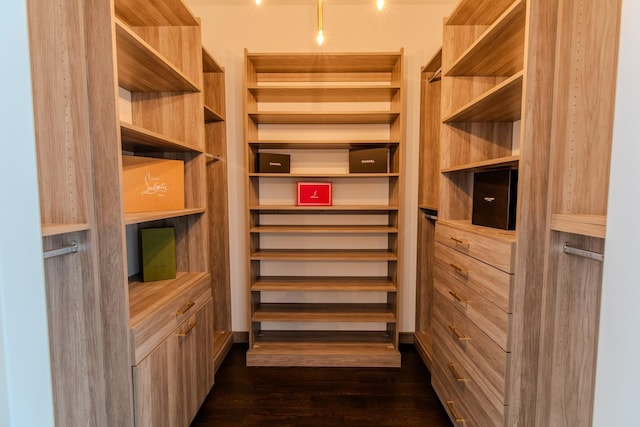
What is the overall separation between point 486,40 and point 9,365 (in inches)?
75.8

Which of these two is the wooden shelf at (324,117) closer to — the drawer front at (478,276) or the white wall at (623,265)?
the drawer front at (478,276)

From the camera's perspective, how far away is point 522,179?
3.75 ft

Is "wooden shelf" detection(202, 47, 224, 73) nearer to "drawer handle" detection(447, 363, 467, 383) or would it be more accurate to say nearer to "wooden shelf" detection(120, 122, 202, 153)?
"wooden shelf" detection(120, 122, 202, 153)

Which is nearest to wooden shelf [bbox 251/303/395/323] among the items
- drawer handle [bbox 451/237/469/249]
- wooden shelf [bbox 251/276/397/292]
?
wooden shelf [bbox 251/276/397/292]

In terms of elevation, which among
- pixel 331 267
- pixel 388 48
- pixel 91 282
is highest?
pixel 388 48

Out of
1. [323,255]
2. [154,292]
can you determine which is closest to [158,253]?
[154,292]

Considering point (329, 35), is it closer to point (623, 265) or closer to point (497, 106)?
point (497, 106)

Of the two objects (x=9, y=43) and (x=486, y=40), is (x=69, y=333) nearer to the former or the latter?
(x=9, y=43)

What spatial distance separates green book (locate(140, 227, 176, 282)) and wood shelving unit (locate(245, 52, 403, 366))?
0.62 meters

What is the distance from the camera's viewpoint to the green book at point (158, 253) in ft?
5.39

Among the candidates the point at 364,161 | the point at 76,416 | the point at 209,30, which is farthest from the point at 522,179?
the point at 209,30

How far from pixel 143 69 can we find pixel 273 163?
39.8 inches

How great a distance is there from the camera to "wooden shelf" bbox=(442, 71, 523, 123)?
1.23m

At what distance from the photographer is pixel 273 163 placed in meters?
2.24
